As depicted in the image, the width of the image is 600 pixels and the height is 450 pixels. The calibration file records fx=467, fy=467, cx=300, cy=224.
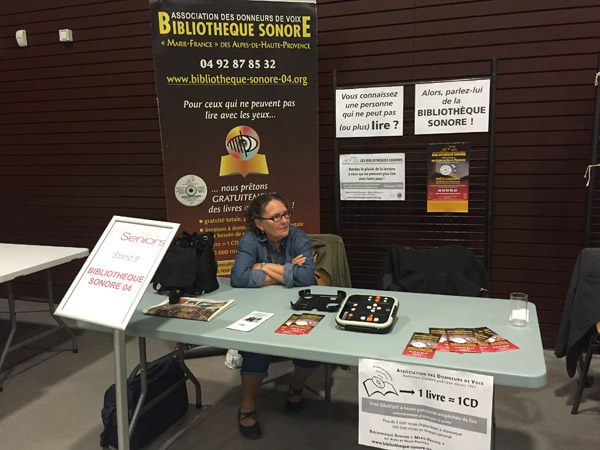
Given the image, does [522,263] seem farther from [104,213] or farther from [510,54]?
[104,213]

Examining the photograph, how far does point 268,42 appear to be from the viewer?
2.92 metres

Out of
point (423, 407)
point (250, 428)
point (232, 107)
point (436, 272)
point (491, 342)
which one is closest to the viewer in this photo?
point (423, 407)

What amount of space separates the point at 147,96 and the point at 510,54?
2.80 meters

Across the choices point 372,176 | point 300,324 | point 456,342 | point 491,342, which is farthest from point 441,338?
point 372,176

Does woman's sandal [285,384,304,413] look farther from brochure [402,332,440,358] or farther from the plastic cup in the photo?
the plastic cup

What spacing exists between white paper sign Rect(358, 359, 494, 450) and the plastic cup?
438 millimetres

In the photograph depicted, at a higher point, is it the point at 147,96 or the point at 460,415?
the point at 147,96

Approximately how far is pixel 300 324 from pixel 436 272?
3.38ft

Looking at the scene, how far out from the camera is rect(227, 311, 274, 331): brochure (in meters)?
1.73

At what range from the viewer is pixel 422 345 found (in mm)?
1518

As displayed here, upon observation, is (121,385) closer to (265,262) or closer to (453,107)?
(265,262)

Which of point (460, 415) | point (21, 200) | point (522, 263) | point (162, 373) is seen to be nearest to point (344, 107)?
point (522, 263)

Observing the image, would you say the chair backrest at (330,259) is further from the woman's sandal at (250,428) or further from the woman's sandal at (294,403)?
the woman's sandal at (250,428)

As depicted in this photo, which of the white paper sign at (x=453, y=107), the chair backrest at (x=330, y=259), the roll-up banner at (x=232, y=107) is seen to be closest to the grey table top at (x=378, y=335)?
the chair backrest at (x=330, y=259)
